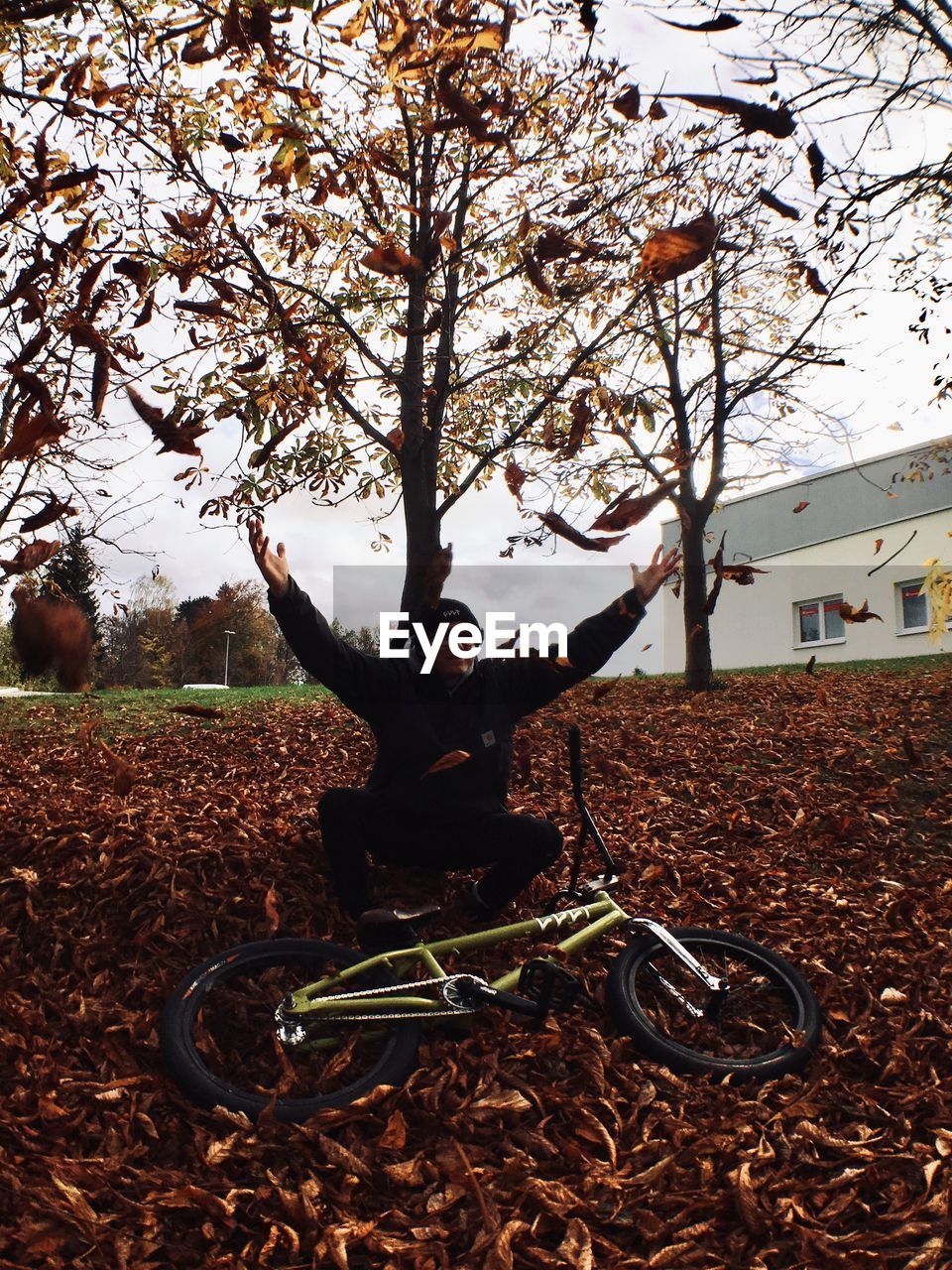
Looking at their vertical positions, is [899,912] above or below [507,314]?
below

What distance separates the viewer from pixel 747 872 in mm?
5523

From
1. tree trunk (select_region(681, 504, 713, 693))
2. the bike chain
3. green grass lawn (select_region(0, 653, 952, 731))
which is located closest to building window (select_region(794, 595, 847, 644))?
green grass lawn (select_region(0, 653, 952, 731))

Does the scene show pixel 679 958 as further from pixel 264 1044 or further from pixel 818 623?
pixel 818 623

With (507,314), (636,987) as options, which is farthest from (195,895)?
(507,314)

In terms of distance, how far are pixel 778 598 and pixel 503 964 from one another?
1105 inches

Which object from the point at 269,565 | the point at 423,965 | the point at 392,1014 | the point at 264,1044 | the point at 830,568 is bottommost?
the point at 264,1044

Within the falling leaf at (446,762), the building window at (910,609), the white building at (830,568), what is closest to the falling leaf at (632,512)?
the falling leaf at (446,762)

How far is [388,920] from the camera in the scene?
12.5ft

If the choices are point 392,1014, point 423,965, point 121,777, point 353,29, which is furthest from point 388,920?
point 353,29

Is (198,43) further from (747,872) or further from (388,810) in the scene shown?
(747,872)

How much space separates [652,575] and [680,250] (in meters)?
1.65

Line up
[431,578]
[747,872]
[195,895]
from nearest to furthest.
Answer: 1. [195,895]
2. [747,872]
3. [431,578]

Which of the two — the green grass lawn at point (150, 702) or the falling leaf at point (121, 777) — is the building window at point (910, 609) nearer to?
the green grass lawn at point (150, 702)

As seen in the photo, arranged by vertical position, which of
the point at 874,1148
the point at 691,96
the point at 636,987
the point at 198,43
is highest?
the point at 198,43
